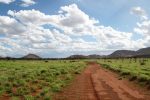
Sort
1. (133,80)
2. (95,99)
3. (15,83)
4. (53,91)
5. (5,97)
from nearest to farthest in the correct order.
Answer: (95,99)
(5,97)
(53,91)
(15,83)
(133,80)

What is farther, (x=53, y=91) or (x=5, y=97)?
(x=53, y=91)

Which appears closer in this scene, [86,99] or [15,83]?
[86,99]

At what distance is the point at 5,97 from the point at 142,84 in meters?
11.6

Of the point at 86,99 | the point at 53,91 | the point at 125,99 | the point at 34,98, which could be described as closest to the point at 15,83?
the point at 53,91

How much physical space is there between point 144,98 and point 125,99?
4.47 feet

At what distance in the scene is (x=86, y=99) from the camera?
1619cm

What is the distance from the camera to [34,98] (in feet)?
53.1

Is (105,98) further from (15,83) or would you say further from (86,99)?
(15,83)

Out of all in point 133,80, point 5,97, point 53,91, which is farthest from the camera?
point 133,80

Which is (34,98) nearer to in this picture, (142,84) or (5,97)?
(5,97)

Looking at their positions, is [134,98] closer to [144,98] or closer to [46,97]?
[144,98]

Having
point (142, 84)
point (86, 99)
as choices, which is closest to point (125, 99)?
point (86, 99)

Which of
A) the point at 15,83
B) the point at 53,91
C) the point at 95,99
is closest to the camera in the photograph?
the point at 95,99

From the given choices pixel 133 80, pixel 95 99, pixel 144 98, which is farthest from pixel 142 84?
pixel 95 99
